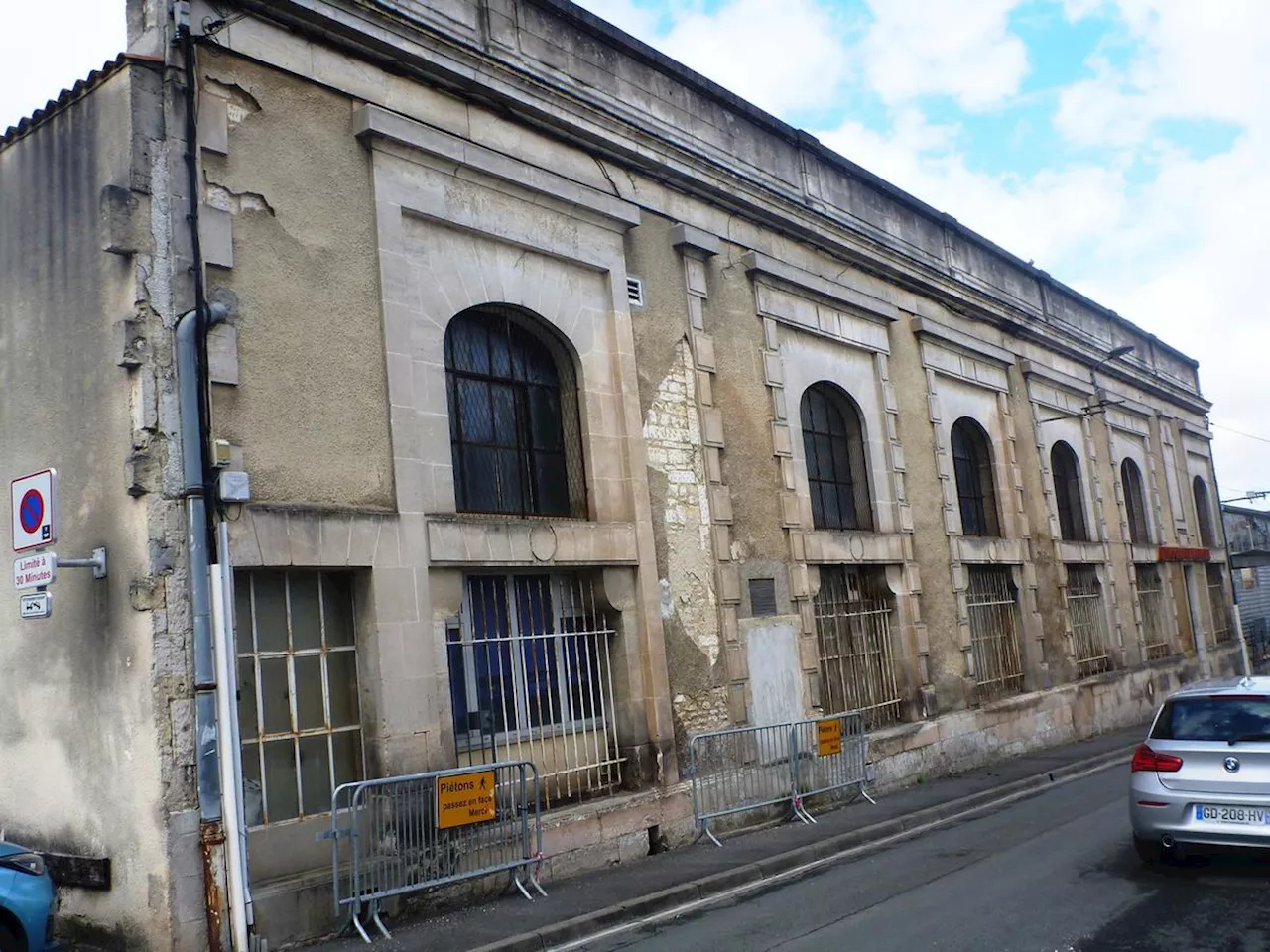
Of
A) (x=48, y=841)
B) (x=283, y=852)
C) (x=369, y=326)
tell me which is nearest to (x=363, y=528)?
(x=369, y=326)

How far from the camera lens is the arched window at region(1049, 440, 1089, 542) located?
21.9 meters

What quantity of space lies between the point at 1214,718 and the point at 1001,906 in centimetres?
228

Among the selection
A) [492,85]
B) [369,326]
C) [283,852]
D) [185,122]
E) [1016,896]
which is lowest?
[1016,896]

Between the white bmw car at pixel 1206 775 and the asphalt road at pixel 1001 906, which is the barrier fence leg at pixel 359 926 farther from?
the white bmw car at pixel 1206 775

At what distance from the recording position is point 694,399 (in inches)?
481

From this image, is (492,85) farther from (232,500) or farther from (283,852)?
(283,852)

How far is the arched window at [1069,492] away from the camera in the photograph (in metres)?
21.9

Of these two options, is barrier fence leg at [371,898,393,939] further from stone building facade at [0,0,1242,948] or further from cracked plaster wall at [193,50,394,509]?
cracked plaster wall at [193,50,394,509]

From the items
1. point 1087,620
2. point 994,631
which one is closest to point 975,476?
→ point 994,631

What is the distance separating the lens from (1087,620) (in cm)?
2119

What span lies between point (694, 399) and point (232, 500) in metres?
5.86

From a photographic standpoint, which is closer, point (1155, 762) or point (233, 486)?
point (233, 486)

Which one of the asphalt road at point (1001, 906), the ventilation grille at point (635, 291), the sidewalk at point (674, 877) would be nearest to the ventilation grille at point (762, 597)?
the sidewalk at point (674, 877)

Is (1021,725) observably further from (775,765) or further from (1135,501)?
(1135,501)
